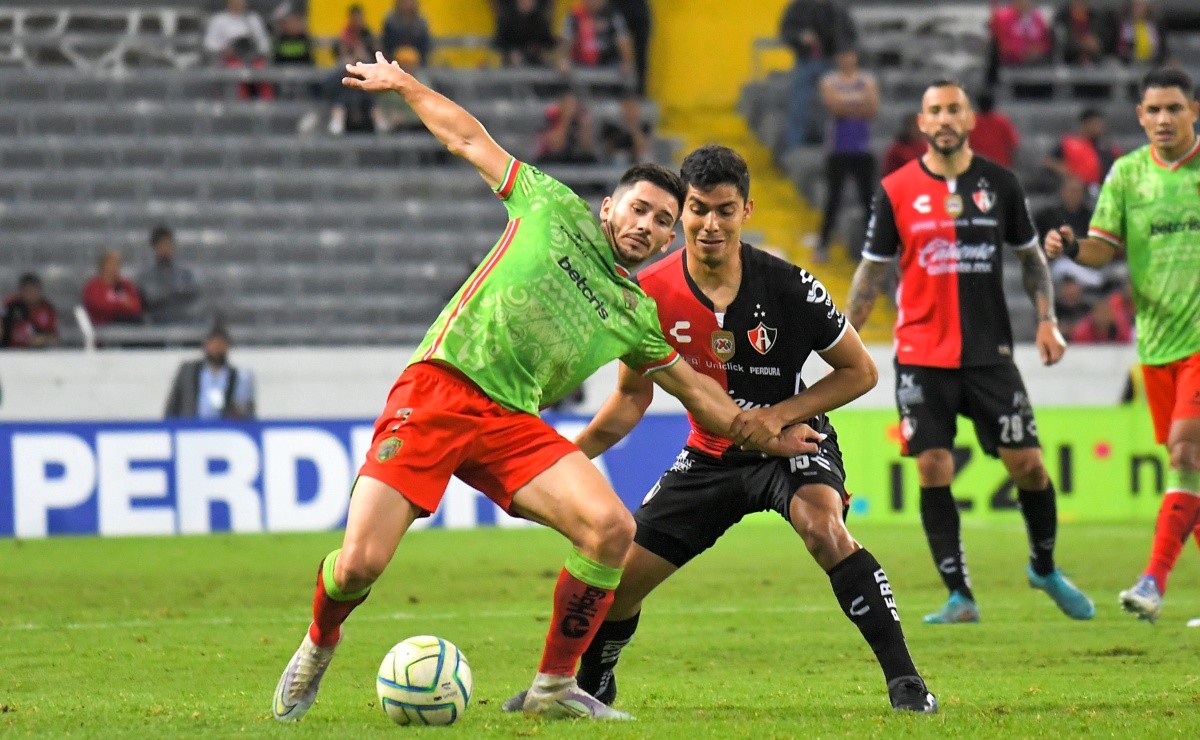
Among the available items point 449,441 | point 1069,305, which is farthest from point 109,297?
point 449,441

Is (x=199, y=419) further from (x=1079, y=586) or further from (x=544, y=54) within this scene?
(x=544, y=54)

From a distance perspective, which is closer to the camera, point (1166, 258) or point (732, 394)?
point (732, 394)

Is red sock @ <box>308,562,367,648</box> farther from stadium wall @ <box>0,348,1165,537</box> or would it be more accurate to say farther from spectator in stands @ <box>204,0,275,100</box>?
spectator in stands @ <box>204,0,275,100</box>

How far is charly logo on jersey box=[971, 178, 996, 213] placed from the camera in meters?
9.55

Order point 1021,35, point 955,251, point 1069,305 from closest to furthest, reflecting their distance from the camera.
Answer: point 955,251 < point 1069,305 < point 1021,35

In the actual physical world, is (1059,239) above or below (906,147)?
above

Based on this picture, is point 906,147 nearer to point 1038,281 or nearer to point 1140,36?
point 1140,36

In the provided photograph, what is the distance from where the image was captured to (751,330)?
6852mm

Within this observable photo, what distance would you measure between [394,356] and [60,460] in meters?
3.94

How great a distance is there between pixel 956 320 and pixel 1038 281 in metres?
0.52

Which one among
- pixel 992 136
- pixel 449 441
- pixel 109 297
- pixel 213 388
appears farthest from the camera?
pixel 992 136

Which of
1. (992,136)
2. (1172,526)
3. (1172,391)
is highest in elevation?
(992,136)

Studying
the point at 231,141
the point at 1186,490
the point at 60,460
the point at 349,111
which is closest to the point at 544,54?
the point at 349,111

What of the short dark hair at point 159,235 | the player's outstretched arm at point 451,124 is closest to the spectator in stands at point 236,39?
the short dark hair at point 159,235
